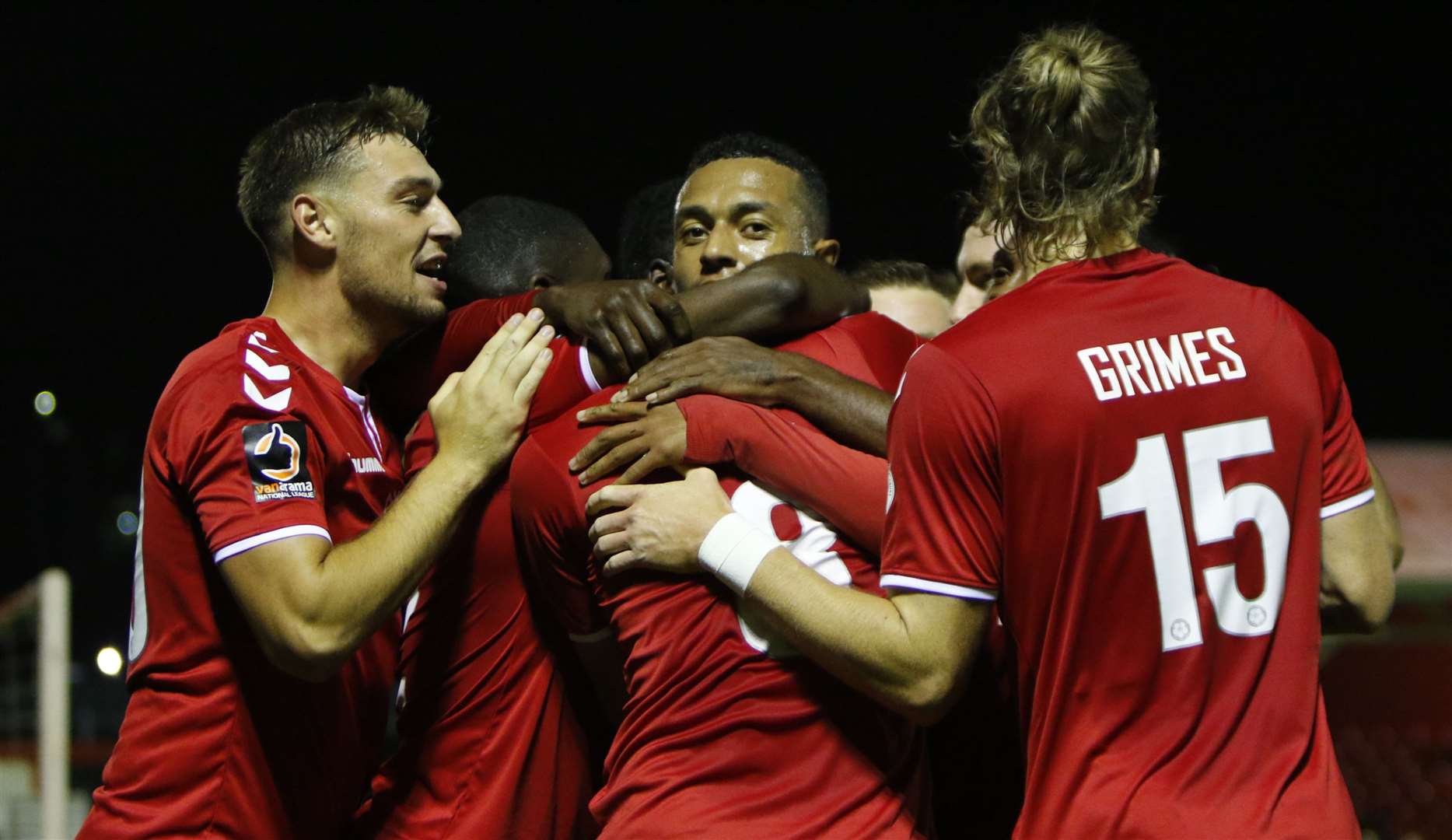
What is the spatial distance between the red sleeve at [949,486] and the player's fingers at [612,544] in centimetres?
55

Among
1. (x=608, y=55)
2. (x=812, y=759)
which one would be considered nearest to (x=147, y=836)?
(x=812, y=759)

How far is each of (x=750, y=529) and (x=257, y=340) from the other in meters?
1.13

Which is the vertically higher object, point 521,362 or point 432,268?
point 432,268

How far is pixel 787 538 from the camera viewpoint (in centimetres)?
235

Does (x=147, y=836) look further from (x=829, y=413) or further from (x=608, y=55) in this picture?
(x=608, y=55)

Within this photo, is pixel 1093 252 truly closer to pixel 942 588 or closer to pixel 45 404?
pixel 942 588

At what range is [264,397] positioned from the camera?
254 cm

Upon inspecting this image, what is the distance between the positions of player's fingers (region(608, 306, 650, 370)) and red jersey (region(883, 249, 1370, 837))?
72 cm

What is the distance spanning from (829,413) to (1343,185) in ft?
42.1

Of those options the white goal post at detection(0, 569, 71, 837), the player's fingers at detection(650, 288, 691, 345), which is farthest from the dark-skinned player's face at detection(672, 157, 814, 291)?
the white goal post at detection(0, 569, 71, 837)

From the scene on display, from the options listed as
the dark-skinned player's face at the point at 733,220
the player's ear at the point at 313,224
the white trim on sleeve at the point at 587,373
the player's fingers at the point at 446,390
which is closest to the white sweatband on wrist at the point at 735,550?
the white trim on sleeve at the point at 587,373

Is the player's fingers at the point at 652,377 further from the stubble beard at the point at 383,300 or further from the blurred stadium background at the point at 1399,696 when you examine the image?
the blurred stadium background at the point at 1399,696

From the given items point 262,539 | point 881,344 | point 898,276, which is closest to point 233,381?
point 262,539

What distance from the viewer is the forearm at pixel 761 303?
267 centimetres
